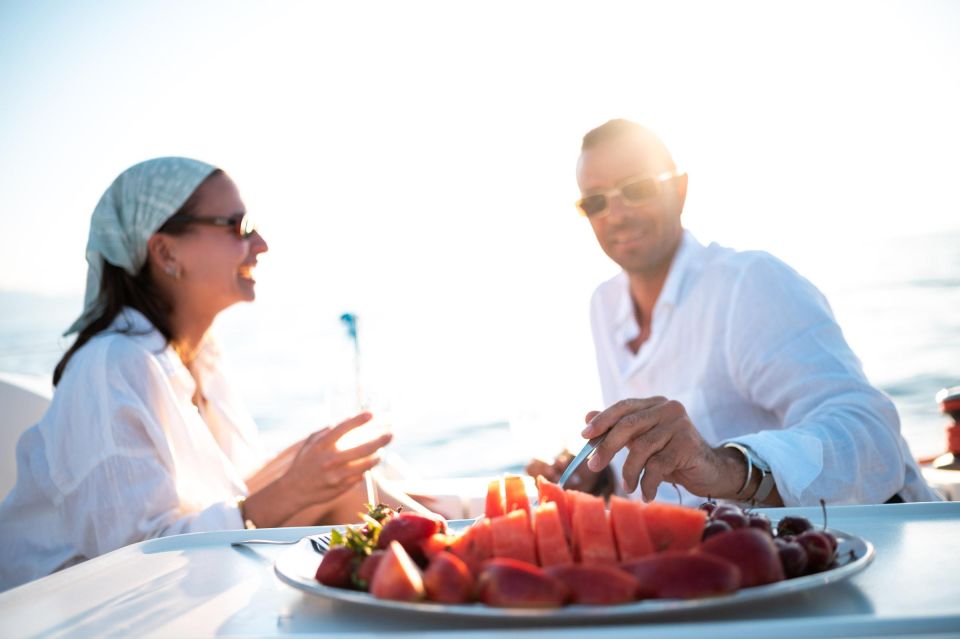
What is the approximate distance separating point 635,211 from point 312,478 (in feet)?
3.90

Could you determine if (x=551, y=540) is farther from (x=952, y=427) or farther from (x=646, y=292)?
(x=952, y=427)

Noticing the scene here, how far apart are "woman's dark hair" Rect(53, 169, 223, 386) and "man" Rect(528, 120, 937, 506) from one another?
117cm

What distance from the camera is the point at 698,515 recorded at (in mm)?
897

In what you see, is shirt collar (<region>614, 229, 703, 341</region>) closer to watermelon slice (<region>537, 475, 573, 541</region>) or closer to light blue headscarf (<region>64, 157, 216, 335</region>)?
light blue headscarf (<region>64, 157, 216, 335</region>)

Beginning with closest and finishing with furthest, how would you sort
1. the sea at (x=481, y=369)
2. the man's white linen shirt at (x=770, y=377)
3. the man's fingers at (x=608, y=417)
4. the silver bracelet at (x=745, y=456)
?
the man's fingers at (x=608, y=417) < the silver bracelet at (x=745, y=456) < the man's white linen shirt at (x=770, y=377) < the sea at (x=481, y=369)

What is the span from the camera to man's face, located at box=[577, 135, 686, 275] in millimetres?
2730

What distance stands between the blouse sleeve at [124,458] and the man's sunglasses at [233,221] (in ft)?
1.65

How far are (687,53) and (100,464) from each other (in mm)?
19679

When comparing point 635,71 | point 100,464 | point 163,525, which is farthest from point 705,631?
point 635,71

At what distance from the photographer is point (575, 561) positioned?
35.1 inches

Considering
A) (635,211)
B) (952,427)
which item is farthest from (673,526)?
(952,427)

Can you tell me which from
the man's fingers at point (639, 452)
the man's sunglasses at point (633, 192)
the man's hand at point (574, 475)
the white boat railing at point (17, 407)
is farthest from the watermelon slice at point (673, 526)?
the white boat railing at point (17, 407)

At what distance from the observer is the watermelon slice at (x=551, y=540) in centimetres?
87

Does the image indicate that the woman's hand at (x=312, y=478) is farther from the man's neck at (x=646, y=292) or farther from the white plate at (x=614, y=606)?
the white plate at (x=614, y=606)
